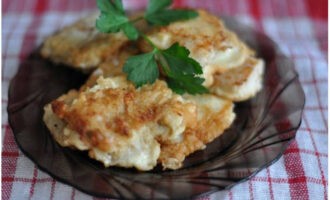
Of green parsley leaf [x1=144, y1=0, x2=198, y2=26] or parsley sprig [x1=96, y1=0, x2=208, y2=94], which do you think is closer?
parsley sprig [x1=96, y1=0, x2=208, y2=94]

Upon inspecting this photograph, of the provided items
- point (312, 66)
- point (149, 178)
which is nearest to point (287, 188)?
point (149, 178)

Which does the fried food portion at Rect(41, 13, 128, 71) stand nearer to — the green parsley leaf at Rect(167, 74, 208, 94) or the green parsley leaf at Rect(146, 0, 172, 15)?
the green parsley leaf at Rect(146, 0, 172, 15)

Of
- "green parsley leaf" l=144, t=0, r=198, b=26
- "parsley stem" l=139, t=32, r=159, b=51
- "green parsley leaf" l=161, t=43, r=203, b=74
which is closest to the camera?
"green parsley leaf" l=161, t=43, r=203, b=74

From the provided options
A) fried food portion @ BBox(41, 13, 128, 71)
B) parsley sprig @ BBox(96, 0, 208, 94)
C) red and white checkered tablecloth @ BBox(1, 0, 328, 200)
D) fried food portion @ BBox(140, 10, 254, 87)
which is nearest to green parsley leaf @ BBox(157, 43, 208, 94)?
parsley sprig @ BBox(96, 0, 208, 94)

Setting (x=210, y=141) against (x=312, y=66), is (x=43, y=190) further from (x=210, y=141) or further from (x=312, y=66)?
(x=312, y=66)

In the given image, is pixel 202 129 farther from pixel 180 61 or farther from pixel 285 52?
pixel 285 52

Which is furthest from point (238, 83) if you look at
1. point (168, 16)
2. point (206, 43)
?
point (168, 16)

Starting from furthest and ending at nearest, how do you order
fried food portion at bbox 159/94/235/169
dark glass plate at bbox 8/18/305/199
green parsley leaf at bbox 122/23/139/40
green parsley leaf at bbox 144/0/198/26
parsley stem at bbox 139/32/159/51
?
1. green parsley leaf at bbox 144/0/198/26
2. green parsley leaf at bbox 122/23/139/40
3. parsley stem at bbox 139/32/159/51
4. fried food portion at bbox 159/94/235/169
5. dark glass plate at bbox 8/18/305/199
